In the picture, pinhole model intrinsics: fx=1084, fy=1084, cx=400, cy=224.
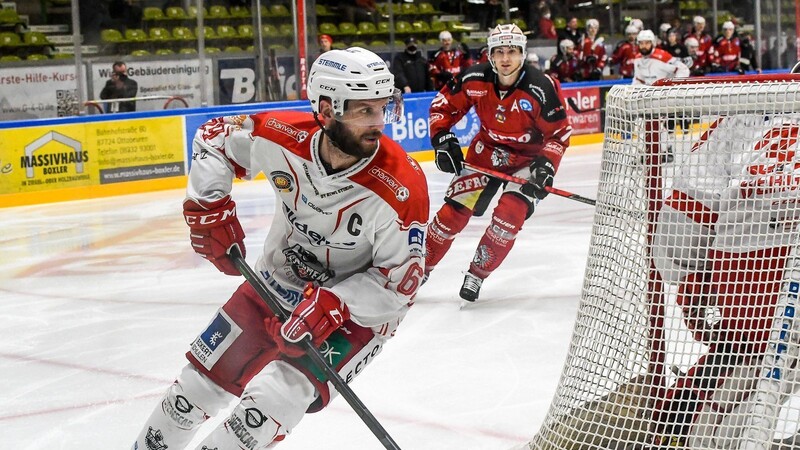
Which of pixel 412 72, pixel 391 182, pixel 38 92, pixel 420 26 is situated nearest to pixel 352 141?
pixel 391 182

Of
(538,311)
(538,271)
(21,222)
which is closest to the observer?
(538,311)

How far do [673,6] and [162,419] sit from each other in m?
16.3

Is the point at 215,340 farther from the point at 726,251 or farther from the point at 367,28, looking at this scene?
the point at 367,28

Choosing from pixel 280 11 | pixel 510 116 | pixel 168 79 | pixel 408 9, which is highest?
pixel 408 9

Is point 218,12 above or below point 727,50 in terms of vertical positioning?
above

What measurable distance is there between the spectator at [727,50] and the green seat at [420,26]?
4.78 metres

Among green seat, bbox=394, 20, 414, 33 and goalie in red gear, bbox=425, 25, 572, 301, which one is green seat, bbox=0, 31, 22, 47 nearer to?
green seat, bbox=394, 20, 414, 33

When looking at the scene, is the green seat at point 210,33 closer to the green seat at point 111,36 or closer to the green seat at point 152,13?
the green seat at point 152,13

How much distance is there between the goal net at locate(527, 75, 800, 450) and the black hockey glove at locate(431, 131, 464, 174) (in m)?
2.87

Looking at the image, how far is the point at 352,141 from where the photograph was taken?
2.54m

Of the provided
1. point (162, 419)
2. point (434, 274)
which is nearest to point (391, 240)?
point (162, 419)

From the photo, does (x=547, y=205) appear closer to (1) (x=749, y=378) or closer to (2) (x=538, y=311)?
(2) (x=538, y=311)

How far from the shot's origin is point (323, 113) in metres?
2.57

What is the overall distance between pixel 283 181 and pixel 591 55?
41.5ft
